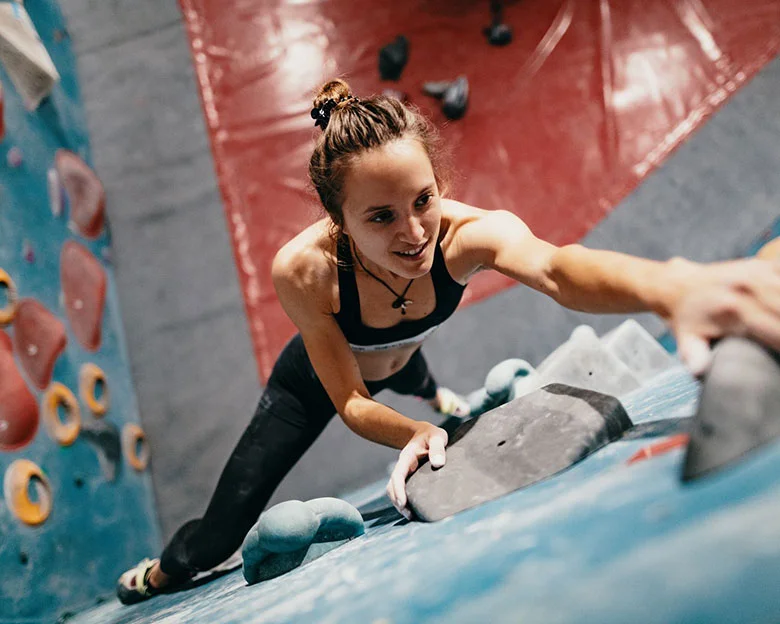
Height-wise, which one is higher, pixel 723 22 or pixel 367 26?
pixel 367 26

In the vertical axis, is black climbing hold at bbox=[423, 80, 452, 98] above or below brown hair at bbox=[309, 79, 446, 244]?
above

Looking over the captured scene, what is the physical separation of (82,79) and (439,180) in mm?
2595

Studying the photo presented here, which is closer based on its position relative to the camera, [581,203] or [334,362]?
[334,362]

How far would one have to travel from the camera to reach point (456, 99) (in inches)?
119

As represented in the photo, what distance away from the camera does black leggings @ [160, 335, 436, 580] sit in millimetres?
1601

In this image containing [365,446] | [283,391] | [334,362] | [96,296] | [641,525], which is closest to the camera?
[641,525]

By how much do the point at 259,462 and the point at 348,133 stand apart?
0.83 m

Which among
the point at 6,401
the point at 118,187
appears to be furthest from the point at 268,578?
the point at 118,187

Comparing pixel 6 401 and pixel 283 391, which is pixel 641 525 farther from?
pixel 6 401

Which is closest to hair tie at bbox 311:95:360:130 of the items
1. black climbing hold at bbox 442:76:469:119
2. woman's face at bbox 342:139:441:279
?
woman's face at bbox 342:139:441:279

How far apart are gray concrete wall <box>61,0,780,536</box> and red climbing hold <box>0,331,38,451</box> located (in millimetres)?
696

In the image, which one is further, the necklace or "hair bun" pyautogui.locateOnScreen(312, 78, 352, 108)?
the necklace

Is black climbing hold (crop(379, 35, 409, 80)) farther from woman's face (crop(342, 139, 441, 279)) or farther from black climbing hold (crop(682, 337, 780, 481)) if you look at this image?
black climbing hold (crop(682, 337, 780, 481))

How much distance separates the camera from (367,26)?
10.8 ft
